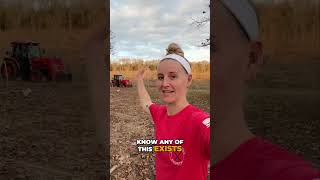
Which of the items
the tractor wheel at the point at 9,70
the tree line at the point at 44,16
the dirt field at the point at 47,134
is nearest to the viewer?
the tree line at the point at 44,16

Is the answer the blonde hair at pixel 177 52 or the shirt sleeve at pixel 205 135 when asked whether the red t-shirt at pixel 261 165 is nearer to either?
the shirt sleeve at pixel 205 135

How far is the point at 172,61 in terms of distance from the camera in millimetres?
1757

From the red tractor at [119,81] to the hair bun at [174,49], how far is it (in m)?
0.27

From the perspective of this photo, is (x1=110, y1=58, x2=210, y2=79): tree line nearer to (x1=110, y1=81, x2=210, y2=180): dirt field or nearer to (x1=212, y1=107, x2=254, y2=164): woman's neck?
(x1=110, y1=81, x2=210, y2=180): dirt field

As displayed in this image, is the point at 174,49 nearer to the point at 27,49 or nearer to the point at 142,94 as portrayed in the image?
the point at 142,94

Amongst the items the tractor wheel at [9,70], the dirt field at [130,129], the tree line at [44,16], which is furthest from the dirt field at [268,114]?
the tractor wheel at [9,70]

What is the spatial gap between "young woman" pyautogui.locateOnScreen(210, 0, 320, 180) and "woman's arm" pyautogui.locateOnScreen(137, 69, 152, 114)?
→ 80cm

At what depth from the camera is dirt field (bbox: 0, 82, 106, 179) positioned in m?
4.39

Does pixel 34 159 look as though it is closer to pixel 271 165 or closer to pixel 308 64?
pixel 308 64

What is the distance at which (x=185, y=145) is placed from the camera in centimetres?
181

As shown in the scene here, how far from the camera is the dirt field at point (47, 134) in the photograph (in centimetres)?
439

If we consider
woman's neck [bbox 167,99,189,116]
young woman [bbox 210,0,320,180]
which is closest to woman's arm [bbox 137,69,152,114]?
woman's neck [bbox 167,99,189,116]

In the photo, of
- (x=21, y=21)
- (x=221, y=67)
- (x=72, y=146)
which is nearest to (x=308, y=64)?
(x=72, y=146)

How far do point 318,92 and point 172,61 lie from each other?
528 centimetres
